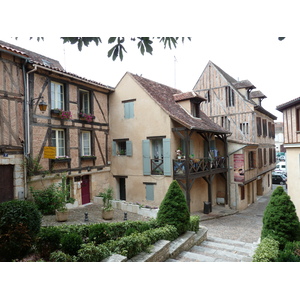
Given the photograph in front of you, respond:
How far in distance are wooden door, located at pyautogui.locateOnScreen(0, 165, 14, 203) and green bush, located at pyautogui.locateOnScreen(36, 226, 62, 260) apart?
49 cm

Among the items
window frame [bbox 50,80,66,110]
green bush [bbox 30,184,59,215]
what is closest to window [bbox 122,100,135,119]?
window frame [bbox 50,80,66,110]

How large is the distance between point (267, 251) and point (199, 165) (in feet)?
4.15

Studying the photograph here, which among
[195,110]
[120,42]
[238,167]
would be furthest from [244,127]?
[120,42]

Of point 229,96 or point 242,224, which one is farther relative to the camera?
point 242,224

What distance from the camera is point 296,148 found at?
2.12 meters

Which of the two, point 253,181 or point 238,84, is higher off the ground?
point 238,84

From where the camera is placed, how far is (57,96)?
120 inches

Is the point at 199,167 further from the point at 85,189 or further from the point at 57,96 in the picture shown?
the point at 57,96

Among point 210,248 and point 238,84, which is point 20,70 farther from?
point 210,248

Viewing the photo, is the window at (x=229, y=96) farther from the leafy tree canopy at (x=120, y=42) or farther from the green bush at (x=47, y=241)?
the green bush at (x=47, y=241)

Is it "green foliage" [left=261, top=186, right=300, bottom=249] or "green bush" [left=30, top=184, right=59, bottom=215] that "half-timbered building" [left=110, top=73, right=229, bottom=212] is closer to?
"green foliage" [left=261, top=186, right=300, bottom=249]

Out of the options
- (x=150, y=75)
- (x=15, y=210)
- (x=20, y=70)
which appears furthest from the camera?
(x=150, y=75)
